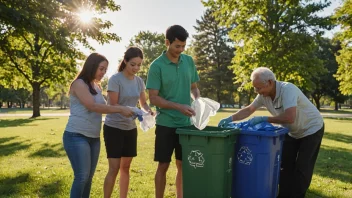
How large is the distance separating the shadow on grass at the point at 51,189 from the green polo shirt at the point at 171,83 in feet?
7.26

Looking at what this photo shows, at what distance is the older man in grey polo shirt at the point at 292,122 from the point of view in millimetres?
4035

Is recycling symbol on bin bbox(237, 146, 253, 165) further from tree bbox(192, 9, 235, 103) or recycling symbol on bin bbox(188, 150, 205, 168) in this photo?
tree bbox(192, 9, 235, 103)

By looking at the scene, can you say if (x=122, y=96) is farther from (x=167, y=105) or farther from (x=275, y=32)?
(x=275, y=32)

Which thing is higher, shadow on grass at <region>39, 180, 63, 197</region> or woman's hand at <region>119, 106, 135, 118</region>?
woman's hand at <region>119, 106, 135, 118</region>

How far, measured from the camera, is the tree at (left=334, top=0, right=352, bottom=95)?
19156 mm

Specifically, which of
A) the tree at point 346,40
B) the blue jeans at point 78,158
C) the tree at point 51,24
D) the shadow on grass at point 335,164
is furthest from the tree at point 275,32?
the blue jeans at point 78,158

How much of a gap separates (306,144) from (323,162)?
4.16 meters

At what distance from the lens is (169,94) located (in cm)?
388

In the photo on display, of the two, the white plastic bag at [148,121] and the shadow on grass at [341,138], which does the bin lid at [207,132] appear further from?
the shadow on grass at [341,138]

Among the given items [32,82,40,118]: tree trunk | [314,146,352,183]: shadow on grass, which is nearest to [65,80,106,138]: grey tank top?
[314,146,352,183]: shadow on grass

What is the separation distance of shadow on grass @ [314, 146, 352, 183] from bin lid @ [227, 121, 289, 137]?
2.87m

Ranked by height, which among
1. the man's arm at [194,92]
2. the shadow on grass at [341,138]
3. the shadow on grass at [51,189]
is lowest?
the shadow on grass at [51,189]

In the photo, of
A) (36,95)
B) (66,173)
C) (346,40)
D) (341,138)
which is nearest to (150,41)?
(36,95)

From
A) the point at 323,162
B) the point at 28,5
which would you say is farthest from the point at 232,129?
the point at 28,5
